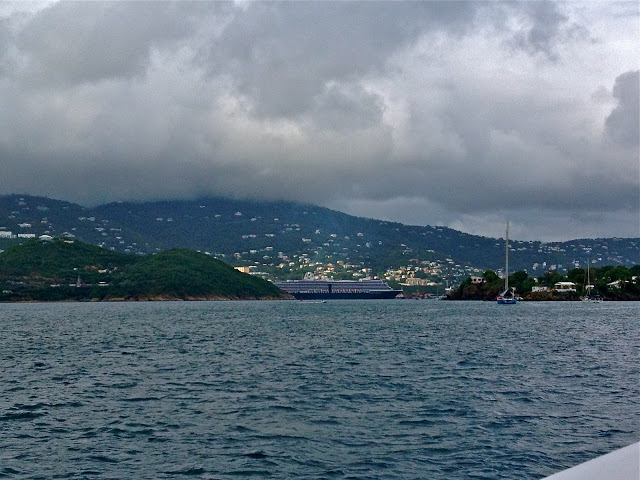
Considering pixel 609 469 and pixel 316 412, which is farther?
pixel 316 412

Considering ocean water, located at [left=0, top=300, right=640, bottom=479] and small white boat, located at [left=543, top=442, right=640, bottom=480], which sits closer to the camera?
small white boat, located at [left=543, top=442, right=640, bottom=480]

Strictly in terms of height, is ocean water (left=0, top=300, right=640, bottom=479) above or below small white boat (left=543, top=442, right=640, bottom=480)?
below

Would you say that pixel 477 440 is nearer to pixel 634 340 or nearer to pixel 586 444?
pixel 586 444

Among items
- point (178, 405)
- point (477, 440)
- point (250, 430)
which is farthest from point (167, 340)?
point (477, 440)

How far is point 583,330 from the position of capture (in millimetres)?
79750

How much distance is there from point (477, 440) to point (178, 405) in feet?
45.1

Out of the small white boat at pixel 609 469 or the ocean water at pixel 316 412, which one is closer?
the small white boat at pixel 609 469

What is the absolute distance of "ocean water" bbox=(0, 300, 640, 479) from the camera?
20000 millimetres

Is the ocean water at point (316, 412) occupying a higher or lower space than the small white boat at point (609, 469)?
lower

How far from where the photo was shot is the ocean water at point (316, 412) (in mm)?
20000

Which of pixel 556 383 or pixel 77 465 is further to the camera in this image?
pixel 556 383

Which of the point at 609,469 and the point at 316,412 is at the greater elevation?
the point at 609,469

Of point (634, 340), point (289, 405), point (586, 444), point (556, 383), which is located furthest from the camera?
point (634, 340)

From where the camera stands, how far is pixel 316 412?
90.5 feet
